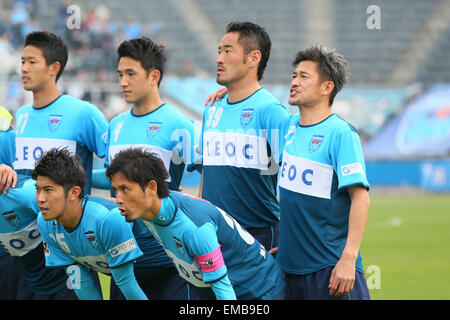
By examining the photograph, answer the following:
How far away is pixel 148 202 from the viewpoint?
12.9 feet

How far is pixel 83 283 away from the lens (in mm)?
4535

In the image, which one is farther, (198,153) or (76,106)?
(76,106)

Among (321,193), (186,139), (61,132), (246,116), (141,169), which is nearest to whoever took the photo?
(141,169)

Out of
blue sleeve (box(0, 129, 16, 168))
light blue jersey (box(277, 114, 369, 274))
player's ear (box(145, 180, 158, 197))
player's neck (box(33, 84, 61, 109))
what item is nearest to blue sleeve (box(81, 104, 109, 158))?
player's neck (box(33, 84, 61, 109))

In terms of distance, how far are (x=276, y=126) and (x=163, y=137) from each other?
2.87ft

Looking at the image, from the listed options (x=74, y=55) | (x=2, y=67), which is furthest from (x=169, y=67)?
(x=2, y=67)

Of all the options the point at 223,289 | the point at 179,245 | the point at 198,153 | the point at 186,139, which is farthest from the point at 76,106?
the point at 223,289

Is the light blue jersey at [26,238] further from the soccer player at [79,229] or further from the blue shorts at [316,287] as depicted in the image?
the blue shorts at [316,287]

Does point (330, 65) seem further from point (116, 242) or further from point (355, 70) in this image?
point (355, 70)

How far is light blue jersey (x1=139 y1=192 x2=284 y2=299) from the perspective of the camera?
3.88 meters

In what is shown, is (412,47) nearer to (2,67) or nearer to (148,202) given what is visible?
(2,67)

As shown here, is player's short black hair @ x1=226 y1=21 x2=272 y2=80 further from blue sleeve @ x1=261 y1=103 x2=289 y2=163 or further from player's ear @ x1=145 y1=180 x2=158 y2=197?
player's ear @ x1=145 y1=180 x2=158 y2=197

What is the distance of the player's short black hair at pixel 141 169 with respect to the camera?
3955 millimetres
